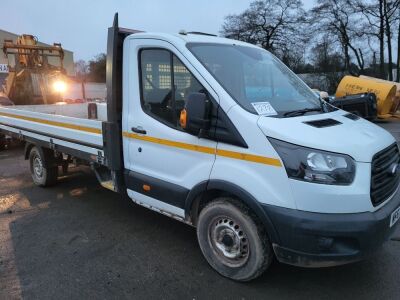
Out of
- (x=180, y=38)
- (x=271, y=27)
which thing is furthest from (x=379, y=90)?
(x=271, y=27)

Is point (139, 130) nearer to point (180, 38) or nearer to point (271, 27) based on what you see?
point (180, 38)

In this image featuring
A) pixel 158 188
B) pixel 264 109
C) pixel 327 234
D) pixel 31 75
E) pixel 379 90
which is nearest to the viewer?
pixel 327 234

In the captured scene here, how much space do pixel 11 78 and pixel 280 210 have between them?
1185 centimetres

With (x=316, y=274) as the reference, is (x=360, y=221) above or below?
above

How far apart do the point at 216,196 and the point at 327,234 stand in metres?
1.12

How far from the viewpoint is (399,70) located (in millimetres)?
32219

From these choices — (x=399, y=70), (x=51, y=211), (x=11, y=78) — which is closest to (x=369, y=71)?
(x=399, y=70)

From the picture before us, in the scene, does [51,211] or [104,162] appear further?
[51,211]

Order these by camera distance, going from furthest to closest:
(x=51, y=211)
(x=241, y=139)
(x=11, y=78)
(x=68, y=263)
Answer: (x=11, y=78)
(x=51, y=211)
(x=68, y=263)
(x=241, y=139)

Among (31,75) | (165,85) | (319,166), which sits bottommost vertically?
(319,166)

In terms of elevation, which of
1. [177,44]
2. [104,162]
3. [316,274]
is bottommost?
[316,274]

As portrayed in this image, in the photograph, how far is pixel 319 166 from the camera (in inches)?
120

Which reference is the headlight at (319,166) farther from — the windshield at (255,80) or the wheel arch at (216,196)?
the windshield at (255,80)

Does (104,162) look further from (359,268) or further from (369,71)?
(369,71)
